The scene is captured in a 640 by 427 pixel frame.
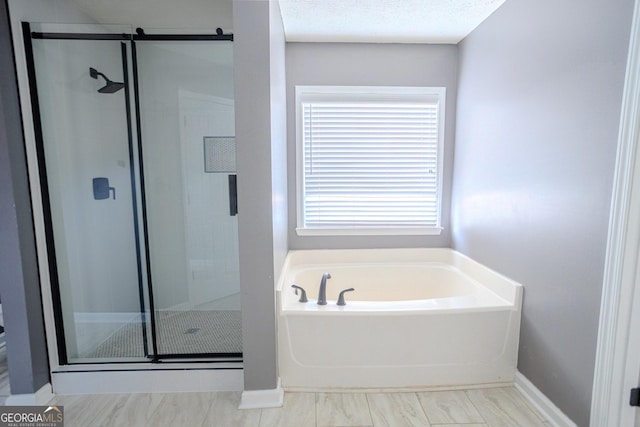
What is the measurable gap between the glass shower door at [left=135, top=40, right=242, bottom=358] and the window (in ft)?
2.12

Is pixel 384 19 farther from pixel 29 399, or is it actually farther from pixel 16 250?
pixel 29 399

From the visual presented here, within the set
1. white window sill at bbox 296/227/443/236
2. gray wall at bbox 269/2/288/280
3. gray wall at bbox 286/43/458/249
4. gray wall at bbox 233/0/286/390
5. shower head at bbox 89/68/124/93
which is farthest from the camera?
white window sill at bbox 296/227/443/236

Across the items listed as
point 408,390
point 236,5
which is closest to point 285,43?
point 236,5

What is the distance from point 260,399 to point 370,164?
74.6 inches

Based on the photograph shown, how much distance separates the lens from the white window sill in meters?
2.62

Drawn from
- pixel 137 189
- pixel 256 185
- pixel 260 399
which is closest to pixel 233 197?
pixel 256 185

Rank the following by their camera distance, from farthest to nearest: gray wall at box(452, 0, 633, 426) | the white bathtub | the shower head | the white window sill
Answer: the white window sill
the shower head
the white bathtub
gray wall at box(452, 0, 633, 426)

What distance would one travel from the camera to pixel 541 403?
5.20 feet

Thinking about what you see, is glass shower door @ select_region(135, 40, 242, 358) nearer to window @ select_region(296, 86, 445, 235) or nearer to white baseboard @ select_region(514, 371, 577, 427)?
window @ select_region(296, 86, 445, 235)

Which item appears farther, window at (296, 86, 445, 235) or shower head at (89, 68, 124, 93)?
window at (296, 86, 445, 235)

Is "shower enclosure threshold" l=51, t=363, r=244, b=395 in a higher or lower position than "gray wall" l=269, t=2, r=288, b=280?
lower

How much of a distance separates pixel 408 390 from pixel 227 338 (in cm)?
121

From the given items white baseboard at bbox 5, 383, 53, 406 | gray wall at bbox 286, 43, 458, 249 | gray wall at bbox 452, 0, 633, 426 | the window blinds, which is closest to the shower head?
gray wall at bbox 286, 43, 458, 249

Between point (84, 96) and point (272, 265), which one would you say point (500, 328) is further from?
point (84, 96)
